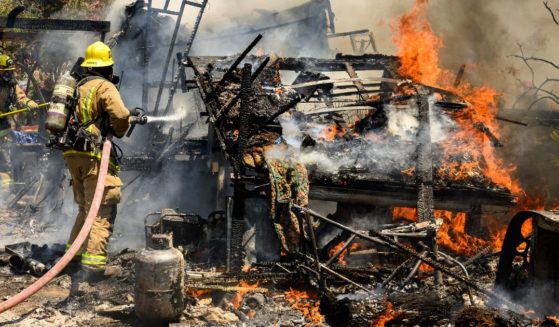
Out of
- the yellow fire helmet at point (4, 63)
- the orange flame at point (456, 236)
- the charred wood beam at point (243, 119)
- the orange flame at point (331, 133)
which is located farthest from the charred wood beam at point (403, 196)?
the yellow fire helmet at point (4, 63)

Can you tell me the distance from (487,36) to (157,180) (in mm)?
10598

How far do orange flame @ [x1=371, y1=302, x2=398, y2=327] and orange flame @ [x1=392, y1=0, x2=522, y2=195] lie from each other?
11.1ft

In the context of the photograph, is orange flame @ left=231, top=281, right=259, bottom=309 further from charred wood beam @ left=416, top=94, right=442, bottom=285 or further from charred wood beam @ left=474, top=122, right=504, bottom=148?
charred wood beam @ left=474, top=122, right=504, bottom=148

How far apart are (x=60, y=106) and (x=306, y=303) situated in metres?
3.62

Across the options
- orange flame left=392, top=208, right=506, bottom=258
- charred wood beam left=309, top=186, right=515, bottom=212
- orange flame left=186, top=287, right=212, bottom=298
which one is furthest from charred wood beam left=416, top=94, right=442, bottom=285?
orange flame left=186, top=287, right=212, bottom=298

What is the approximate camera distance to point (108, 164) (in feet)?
20.6

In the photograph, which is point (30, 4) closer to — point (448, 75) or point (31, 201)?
point (31, 201)

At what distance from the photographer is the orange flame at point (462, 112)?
8281 millimetres

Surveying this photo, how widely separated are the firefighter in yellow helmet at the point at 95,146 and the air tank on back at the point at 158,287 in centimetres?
121

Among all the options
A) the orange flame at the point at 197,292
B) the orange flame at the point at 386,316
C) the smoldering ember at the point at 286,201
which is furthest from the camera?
the orange flame at the point at 197,292

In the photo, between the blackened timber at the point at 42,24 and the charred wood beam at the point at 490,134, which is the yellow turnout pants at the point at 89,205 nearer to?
the blackened timber at the point at 42,24

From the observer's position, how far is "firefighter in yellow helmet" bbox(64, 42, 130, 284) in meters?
6.13

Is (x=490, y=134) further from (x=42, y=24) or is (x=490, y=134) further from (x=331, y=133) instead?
(x=42, y=24)

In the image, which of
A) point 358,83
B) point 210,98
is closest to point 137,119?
point 210,98
